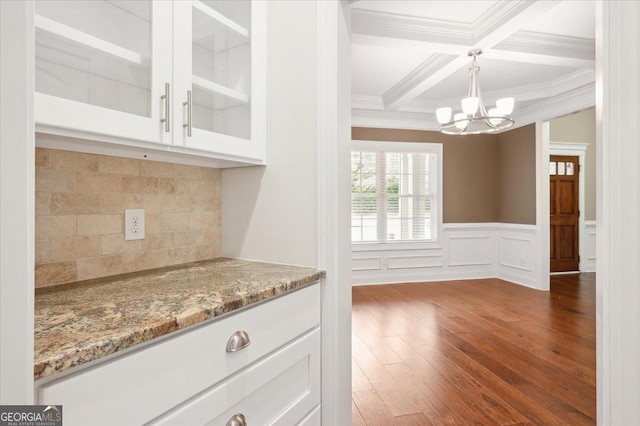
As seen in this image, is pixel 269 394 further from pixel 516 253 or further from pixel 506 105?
pixel 516 253

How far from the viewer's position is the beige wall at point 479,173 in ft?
18.0

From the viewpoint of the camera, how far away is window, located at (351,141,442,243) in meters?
5.50

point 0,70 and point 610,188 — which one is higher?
point 0,70

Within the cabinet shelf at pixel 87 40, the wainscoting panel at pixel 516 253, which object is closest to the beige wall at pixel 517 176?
the wainscoting panel at pixel 516 253

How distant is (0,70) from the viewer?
449 millimetres

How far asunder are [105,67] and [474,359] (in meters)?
2.89

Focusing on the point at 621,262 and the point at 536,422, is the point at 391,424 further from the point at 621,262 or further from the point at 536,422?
the point at 621,262

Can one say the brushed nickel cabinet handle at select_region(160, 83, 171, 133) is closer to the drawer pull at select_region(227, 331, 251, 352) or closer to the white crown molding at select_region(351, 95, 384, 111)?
the drawer pull at select_region(227, 331, 251, 352)

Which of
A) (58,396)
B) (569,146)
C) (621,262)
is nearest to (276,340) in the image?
(58,396)

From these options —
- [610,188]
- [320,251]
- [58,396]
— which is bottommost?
[58,396]

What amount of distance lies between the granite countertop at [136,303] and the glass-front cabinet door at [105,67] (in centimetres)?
46

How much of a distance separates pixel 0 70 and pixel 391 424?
6.94 ft

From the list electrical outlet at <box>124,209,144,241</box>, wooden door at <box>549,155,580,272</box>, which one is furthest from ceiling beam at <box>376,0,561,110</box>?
wooden door at <box>549,155,580,272</box>

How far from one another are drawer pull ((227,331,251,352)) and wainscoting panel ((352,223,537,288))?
438 centimetres
